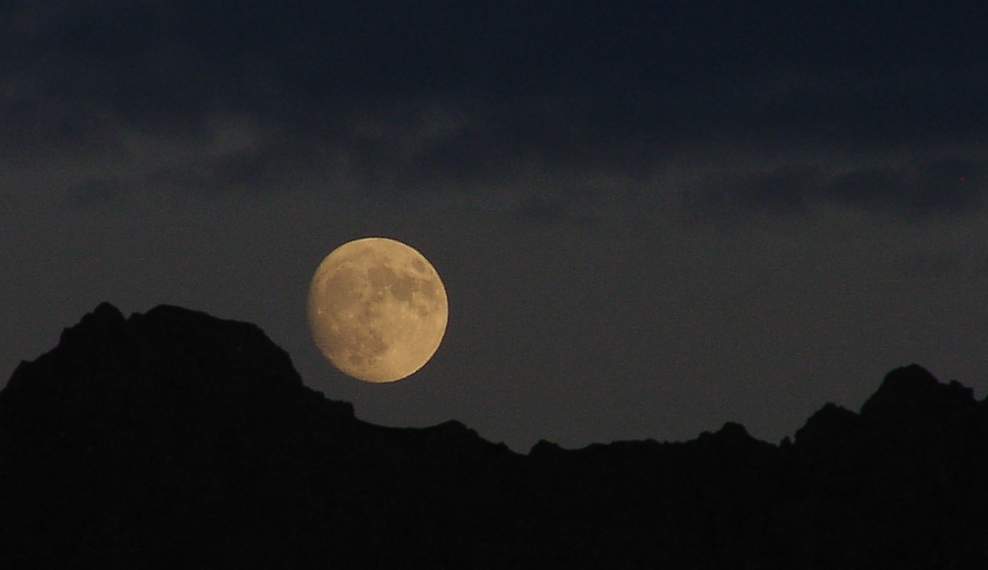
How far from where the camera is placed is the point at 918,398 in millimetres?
116000

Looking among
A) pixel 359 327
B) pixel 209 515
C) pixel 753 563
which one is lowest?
pixel 753 563

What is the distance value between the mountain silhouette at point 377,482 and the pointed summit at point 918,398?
121 mm

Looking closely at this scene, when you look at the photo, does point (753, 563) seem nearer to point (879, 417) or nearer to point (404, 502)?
point (879, 417)

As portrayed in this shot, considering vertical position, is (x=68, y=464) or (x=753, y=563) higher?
(x=68, y=464)

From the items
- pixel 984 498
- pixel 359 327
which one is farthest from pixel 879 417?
pixel 359 327

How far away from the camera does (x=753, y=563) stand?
117 meters

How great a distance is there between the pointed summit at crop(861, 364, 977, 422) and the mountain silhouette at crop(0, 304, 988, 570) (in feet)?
0.40

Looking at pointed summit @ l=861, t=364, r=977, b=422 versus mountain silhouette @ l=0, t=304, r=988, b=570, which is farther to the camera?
pointed summit @ l=861, t=364, r=977, b=422

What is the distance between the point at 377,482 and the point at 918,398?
30.2m

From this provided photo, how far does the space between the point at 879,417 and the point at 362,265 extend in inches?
1342

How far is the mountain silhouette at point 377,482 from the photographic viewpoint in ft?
376

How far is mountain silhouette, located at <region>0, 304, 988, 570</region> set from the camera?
115 m

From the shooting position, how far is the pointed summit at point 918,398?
378 feet

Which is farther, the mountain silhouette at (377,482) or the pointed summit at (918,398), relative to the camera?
the pointed summit at (918,398)
